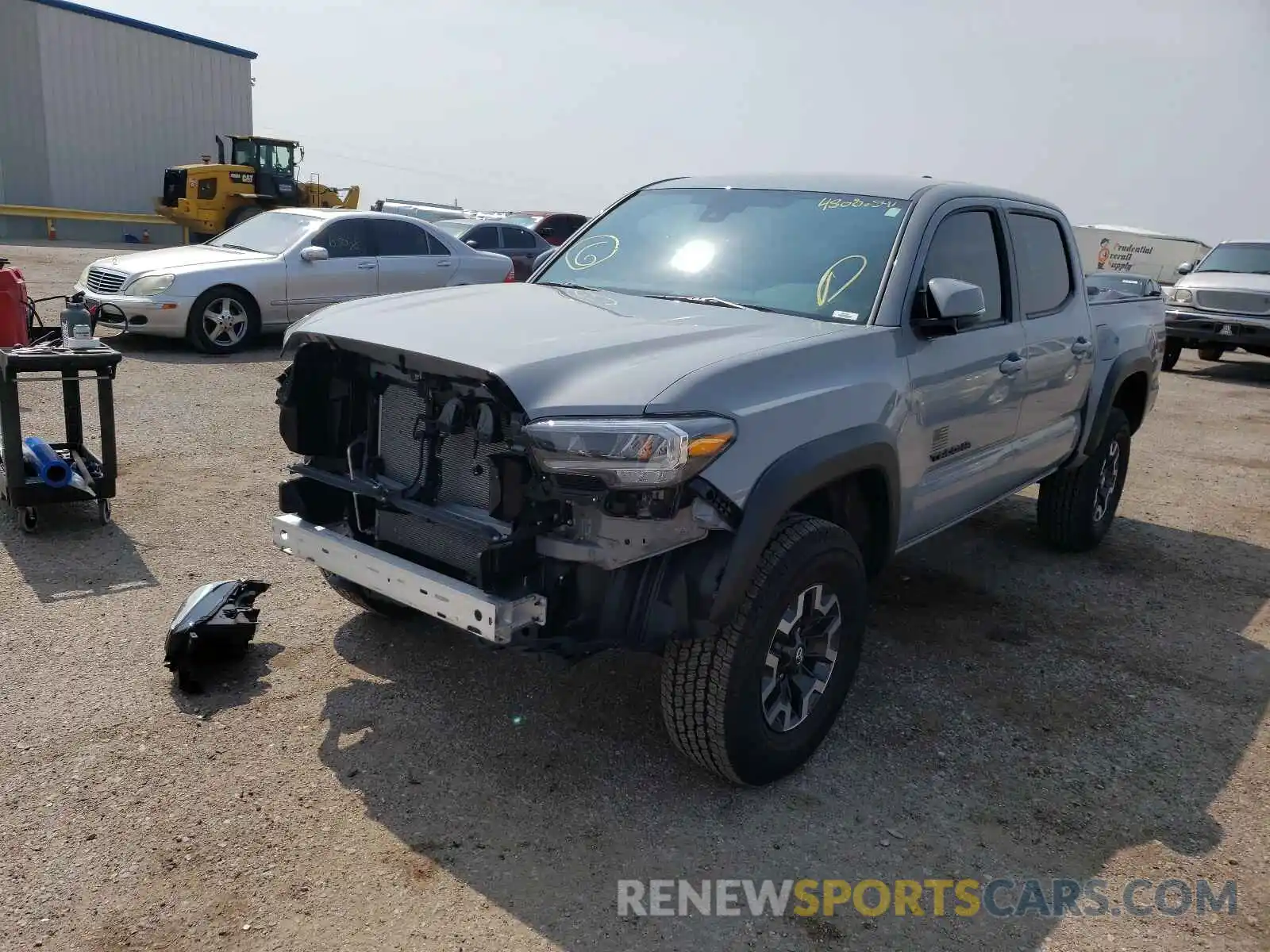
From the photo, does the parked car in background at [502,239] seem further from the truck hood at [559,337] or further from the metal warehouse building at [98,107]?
the metal warehouse building at [98,107]

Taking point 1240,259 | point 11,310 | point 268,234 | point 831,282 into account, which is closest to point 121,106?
point 268,234

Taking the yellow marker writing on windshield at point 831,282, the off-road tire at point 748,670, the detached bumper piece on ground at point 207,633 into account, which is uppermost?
the yellow marker writing on windshield at point 831,282

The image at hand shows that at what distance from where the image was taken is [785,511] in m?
3.06

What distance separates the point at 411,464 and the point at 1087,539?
431 cm

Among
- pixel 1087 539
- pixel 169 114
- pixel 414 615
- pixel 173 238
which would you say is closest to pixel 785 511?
pixel 414 615

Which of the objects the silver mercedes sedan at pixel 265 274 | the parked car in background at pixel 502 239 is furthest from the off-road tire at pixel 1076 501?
the parked car in background at pixel 502 239

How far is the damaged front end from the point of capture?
2.79 meters

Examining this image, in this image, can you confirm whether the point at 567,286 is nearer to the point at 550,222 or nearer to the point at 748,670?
the point at 748,670

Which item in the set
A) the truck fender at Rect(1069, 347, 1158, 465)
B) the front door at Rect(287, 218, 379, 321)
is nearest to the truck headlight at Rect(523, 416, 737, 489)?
the truck fender at Rect(1069, 347, 1158, 465)

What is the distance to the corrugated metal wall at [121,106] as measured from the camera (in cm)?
2980

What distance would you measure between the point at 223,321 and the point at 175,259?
0.90m

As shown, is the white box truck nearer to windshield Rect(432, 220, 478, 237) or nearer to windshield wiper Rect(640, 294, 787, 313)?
windshield Rect(432, 220, 478, 237)

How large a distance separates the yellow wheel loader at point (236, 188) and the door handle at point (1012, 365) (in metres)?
23.1

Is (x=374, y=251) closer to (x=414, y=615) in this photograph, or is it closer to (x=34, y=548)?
(x=34, y=548)
